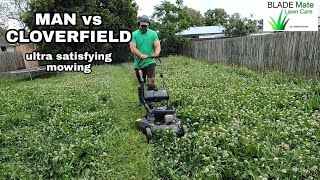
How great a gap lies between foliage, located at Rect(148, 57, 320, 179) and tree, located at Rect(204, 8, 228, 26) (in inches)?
2529

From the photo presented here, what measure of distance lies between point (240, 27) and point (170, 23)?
1212 cm

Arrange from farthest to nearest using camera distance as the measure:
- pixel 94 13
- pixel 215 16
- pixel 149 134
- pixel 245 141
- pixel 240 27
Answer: pixel 215 16 → pixel 240 27 → pixel 94 13 → pixel 149 134 → pixel 245 141

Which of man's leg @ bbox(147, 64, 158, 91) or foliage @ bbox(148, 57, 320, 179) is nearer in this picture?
foliage @ bbox(148, 57, 320, 179)

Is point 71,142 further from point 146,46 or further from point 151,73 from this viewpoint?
point 146,46

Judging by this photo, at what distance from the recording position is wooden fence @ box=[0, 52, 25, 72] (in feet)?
82.7

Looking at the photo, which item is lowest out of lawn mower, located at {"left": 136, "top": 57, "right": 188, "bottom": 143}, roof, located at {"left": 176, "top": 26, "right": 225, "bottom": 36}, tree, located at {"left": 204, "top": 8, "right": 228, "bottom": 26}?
lawn mower, located at {"left": 136, "top": 57, "right": 188, "bottom": 143}

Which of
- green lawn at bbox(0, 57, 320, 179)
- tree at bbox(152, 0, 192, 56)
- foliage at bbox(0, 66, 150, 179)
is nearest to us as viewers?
green lawn at bbox(0, 57, 320, 179)

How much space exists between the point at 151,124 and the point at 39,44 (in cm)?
2034

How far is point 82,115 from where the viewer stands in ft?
21.0

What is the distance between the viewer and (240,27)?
4153 centimetres

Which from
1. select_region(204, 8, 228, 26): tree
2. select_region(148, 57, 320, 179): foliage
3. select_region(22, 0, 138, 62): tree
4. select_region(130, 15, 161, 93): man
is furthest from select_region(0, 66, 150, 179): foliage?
select_region(204, 8, 228, 26): tree

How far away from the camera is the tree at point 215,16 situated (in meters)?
69.3

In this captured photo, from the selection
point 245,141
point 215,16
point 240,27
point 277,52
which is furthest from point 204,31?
point 245,141

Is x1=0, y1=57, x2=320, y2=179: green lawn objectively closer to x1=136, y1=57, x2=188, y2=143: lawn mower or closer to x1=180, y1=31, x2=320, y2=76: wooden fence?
x1=136, y1=57, x2=188, y2=143: lawn mower
